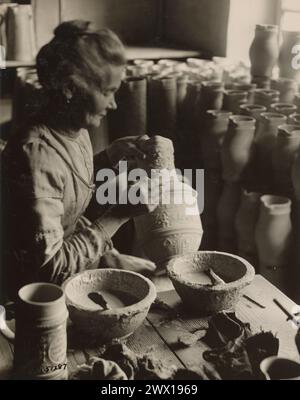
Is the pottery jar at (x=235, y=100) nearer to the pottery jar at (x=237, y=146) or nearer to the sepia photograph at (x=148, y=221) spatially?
the sepia photograph at (x=148, y=221)

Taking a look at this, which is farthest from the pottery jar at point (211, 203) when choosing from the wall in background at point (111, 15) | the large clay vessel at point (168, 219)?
the wall in background at point (111, 15)

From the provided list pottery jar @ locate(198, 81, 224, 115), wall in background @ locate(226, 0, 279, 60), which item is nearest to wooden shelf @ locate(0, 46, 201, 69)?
wall in background @ locate(226, 0, 279, 60)

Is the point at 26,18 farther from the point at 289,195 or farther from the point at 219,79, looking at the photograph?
the point at 289,195

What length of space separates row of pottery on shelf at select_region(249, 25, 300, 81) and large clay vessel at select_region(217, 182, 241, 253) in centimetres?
102

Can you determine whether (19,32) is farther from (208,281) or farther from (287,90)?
(208,281)

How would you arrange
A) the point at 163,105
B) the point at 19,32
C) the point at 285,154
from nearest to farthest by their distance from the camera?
the point at 285,154 → the point at 163,105 → the point at 19,32

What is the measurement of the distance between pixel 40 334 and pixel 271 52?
124 inches

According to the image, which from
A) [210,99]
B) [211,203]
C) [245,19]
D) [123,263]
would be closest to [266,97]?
[210,99]

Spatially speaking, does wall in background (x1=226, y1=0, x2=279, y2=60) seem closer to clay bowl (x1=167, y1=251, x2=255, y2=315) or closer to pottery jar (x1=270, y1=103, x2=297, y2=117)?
pottery jar (x1=270, y1=103, x2=297, y2=117)

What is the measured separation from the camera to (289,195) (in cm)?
339

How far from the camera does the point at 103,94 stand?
2.12 meters

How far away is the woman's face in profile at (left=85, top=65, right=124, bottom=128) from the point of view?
209 centimetres
